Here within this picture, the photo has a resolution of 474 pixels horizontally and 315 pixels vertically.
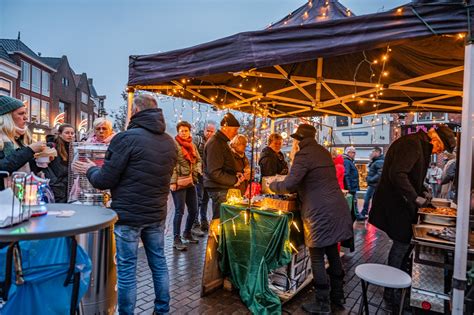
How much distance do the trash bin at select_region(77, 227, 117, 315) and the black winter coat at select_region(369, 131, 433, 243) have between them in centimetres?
278

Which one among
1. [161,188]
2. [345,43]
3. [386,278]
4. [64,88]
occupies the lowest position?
[386,278]

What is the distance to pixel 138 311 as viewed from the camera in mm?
Answer: 2977

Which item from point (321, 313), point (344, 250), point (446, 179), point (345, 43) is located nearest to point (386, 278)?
point (321, 313)

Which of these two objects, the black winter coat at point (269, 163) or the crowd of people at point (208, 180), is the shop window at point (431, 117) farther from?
the crowd of people at point (208, 180)

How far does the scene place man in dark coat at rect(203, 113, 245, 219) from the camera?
4.09 metres

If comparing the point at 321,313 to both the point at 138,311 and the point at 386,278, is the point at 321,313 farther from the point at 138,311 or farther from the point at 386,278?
the point at 138,311

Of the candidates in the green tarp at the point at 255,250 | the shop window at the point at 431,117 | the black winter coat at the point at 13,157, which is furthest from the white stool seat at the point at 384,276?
the shop window at the point at 431,117

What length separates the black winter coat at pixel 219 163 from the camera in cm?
408

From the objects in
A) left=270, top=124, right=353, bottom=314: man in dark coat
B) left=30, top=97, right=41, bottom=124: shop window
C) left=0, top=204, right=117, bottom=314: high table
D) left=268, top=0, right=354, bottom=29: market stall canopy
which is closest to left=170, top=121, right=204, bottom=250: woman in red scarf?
left=270, top=124, right=353, bottom=314: man in dark coat

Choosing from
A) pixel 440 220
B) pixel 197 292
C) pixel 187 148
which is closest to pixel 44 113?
pixel 187 148

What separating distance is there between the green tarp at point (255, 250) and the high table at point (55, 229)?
1.58 metres

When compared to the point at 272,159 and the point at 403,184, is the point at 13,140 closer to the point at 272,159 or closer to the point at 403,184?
the point at 272,159

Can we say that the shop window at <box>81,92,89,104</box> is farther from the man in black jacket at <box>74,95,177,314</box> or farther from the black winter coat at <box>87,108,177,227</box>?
the black winter coat at <box>87,108,177,227</box>

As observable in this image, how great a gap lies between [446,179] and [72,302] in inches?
356
